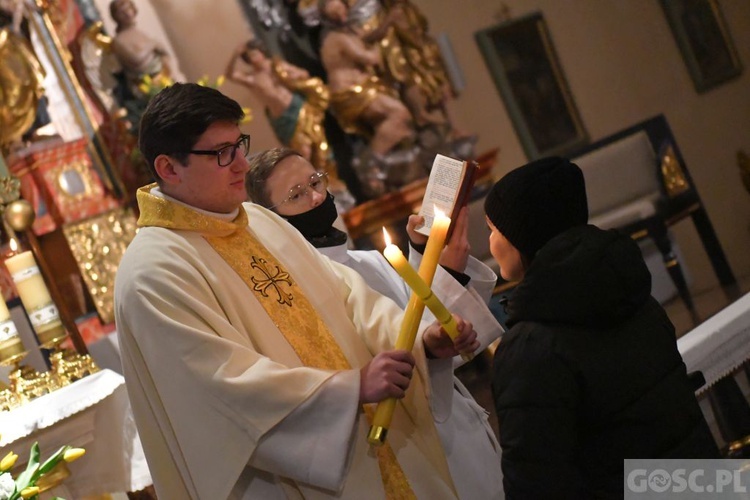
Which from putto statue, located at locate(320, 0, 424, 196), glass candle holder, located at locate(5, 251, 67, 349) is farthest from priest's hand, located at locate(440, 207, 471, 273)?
putto statue, located at locate(320, 0, 424, 196)

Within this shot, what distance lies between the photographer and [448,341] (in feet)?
7.81

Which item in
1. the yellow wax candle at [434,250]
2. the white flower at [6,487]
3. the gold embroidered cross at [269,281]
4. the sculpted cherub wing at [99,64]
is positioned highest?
the sculpted cherub wing at [99,64]

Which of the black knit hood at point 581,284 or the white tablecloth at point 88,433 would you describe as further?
the white tablecloth at point 88,433

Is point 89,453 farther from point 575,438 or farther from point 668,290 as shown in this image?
point 668,290

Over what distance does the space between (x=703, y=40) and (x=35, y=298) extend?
836 cm

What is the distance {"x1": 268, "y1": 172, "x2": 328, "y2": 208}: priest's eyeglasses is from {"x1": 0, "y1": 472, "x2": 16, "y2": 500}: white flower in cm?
107

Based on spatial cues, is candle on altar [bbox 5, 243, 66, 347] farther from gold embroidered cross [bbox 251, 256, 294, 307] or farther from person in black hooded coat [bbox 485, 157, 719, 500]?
person in black hooded coat [bbox 485, 157, 719, 500]

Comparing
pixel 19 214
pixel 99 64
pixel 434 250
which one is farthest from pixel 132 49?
pixel 434 250

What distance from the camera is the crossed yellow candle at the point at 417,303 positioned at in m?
1.97

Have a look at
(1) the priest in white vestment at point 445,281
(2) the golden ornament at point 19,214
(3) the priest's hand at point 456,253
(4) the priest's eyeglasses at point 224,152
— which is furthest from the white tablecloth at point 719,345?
(2) the golden ornament at point 19,214

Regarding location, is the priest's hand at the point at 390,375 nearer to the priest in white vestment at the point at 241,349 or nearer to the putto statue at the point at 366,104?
the priest in white vestment at the point at 241,349

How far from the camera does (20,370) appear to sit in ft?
14.6

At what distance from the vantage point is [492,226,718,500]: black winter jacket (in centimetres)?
199

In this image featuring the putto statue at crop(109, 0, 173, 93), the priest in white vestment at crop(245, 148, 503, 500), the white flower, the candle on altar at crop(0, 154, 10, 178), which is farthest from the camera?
the putto statue at crop(109, 0, 173, 93)
